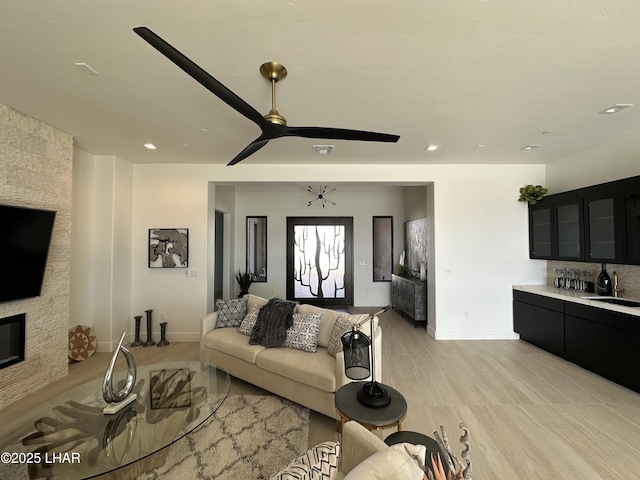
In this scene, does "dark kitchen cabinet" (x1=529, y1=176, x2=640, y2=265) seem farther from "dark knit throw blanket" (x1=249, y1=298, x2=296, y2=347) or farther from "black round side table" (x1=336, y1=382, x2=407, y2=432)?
"dark knit throw blanket" (x1=249, y1=298, x2=296, y2=347)

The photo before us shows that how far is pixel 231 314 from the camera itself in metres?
3.59

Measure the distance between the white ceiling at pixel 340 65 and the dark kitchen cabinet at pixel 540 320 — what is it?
2198mm

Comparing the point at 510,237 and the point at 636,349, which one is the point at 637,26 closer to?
the point at 636,349

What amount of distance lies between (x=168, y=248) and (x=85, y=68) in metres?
2.89

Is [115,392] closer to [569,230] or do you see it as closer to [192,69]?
[192,69]

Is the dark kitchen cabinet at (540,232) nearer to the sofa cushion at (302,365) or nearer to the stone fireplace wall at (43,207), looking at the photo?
the sofa cushion at (302,365)

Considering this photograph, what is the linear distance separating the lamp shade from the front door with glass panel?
532 centimetres

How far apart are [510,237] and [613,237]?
132cm

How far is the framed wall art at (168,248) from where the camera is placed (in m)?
4.53

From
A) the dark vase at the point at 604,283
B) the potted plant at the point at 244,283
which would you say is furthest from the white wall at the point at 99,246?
the dark vase at the point at 604,283

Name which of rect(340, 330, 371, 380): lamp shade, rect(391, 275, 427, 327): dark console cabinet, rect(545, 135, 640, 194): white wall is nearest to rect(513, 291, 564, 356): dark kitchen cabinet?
rect(391, 275, 427, 327): dark console cabinet

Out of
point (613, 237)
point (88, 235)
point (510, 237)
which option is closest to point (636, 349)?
point (613, 237)

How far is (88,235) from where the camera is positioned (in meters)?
4.05

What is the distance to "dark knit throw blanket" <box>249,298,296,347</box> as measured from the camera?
9.78 feet
